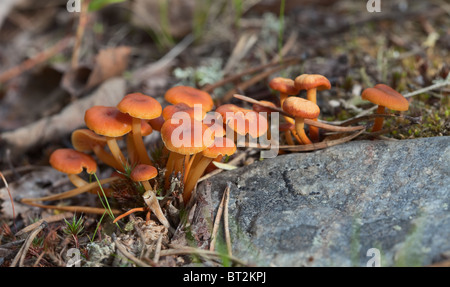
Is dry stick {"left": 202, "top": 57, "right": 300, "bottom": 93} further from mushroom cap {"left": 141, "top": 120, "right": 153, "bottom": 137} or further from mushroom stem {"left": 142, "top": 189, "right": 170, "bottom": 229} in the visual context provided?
mushroom stem {"left": 142, "top": 189, "right": 170, "bottom": 229}

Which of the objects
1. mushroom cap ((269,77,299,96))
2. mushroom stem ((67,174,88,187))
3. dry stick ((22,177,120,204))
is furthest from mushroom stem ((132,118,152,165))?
mushroom cap ((269,77,299,96))

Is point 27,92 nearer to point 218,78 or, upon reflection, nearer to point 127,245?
point 218,78

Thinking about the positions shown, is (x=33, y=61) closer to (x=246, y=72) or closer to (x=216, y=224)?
(x=246, y=72)

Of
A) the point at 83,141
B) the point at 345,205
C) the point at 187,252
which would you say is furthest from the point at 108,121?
the point at 345,205

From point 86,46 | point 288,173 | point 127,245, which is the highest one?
point 86,46

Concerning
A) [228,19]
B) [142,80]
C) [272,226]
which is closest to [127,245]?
[272,226]

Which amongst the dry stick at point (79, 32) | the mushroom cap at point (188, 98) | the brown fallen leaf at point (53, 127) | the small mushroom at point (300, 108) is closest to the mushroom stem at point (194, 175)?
the mushroom cap at point (188, 98)
